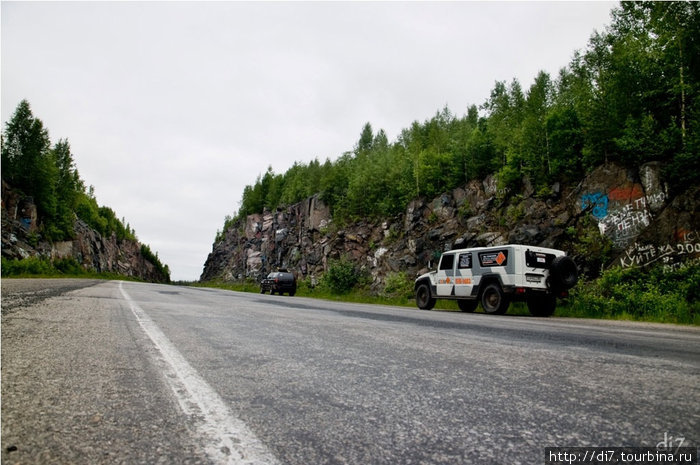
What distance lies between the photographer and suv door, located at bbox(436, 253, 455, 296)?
587 inches

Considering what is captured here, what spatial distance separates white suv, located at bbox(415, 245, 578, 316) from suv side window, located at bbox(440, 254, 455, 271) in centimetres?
17

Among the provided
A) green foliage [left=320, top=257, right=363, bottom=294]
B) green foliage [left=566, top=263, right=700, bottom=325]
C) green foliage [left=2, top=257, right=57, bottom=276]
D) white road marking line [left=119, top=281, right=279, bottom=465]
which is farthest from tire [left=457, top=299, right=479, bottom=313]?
green foliage [left=2, top=257, right=57, bottom=276]

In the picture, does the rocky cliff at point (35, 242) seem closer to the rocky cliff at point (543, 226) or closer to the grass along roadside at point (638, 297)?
the rocky cliff at point (543, 226)

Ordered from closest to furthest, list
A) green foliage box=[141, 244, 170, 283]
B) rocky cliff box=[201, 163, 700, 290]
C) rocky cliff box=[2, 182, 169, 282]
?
rocky cliff box=[201, 163, 700, 290] < rocky cliff box=[2, 182, 169, 282] < green foliage box=[141, 244, 170, 283]

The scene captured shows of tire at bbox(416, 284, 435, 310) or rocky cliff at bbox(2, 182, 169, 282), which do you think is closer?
tire at bbox(416, 284, 435, 310)

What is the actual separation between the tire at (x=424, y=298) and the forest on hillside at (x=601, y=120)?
40.1 feet

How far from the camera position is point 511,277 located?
1261 centimetres

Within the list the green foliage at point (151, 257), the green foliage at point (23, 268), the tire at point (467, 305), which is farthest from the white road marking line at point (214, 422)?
the green foliage at point (151, 257)

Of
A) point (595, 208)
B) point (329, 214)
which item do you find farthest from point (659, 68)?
point (329, 214)

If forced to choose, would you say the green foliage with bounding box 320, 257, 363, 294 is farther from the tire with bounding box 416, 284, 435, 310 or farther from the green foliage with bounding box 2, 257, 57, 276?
the green foliage with bounding box 2, 257, 57, 276

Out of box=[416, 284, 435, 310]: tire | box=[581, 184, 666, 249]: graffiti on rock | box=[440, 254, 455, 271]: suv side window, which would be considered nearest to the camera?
box=[440, 254, 455, 271]: suv side window

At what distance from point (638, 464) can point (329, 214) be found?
5109cm

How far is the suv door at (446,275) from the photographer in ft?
48.9

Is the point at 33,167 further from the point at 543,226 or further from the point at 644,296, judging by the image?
the point at 644,296
